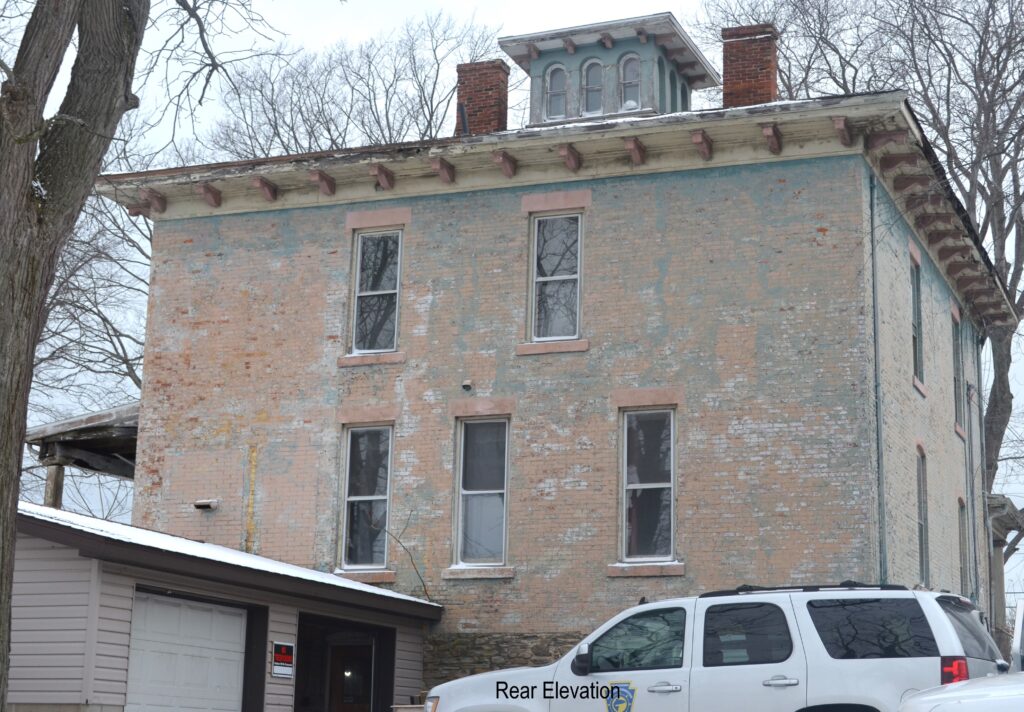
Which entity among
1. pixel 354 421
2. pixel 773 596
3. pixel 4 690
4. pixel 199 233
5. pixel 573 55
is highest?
pixel 573 55

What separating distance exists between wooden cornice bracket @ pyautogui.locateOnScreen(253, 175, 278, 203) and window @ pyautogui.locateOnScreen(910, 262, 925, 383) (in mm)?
9671

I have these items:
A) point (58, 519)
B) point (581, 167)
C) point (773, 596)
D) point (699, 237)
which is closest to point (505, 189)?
point (581, 167)

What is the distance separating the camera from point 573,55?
25.4m

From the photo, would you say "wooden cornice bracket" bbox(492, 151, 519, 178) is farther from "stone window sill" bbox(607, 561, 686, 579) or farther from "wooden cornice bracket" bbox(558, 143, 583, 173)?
"stone window sill" bbox(607, 561, 686, 579)

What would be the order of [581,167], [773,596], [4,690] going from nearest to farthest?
1. [4,690]
2. [773,596]
3. [581,167]

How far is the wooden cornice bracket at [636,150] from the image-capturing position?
65.5 ft

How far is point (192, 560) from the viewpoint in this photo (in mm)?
15414

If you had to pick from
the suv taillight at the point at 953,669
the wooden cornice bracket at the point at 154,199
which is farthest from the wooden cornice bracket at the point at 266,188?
the suv taillight at the point at 953,669

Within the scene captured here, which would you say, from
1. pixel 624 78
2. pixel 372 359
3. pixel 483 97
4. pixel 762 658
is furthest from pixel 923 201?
pixel 762 658

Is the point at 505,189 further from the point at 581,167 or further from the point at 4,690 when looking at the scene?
the point at 4,690

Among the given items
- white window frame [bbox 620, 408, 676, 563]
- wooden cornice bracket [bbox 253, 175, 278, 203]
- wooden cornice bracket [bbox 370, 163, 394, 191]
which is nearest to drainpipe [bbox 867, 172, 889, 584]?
white window frame [bbox 620, 408, 676, 563]

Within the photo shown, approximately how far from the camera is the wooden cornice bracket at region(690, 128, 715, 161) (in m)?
19.5

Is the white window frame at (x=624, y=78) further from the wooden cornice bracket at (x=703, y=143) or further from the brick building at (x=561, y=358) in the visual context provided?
the wooden cornice bracket at (x=703, y=143)

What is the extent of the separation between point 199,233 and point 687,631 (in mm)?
12740
